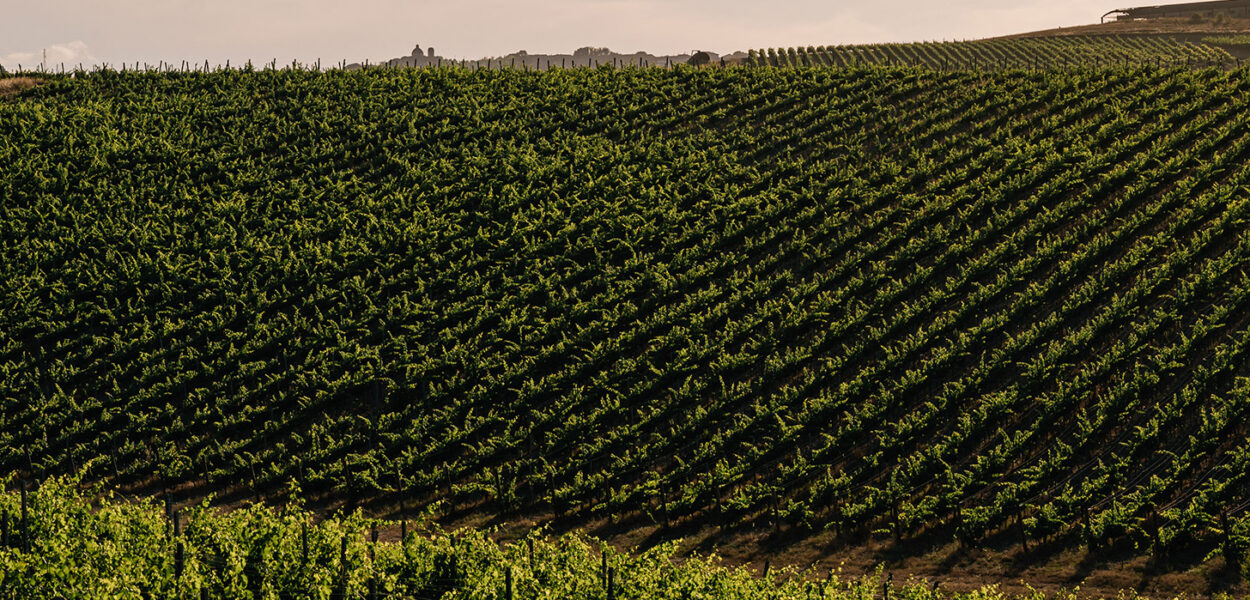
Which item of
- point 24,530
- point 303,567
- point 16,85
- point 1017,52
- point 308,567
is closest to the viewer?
point 308,567

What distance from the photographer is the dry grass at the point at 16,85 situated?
46.2 meters

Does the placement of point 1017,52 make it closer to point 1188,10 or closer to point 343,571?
point 1188,10

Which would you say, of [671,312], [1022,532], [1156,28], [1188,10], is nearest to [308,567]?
[1022,532]

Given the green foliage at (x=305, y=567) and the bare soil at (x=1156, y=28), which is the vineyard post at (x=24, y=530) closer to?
the green foliage at (x=305, y=567)

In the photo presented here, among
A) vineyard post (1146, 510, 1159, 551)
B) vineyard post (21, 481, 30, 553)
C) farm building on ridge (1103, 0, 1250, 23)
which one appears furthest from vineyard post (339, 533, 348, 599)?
farm building on ridge (1103, 0, 1250, 23)

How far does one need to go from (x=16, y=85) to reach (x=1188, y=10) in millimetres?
79162

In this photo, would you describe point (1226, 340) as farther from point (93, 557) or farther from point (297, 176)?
point (297, 176)

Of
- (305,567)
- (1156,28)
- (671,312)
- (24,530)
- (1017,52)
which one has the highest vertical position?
(1156,28)

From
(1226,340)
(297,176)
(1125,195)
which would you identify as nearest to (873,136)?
(1125,195)

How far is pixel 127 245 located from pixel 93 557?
73.3 feet

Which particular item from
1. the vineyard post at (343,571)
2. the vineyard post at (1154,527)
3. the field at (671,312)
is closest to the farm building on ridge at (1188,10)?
the field at (671,312)

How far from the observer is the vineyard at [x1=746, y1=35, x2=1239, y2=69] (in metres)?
58.0

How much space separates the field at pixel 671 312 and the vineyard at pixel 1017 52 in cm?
1663

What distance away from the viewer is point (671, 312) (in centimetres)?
2772
